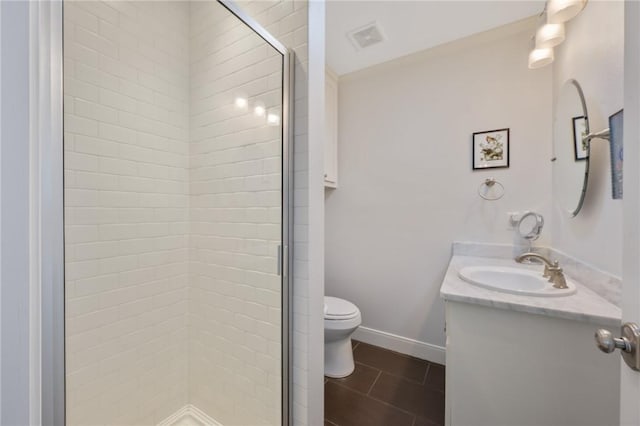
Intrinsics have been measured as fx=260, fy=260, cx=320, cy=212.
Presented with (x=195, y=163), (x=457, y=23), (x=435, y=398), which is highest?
(x=457, y=23)

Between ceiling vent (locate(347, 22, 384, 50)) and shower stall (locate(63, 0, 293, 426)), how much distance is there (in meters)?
0.91

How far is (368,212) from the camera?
2285mm

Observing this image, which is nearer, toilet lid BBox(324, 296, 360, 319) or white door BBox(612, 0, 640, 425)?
white door BBox(612, 0, 640, 425)

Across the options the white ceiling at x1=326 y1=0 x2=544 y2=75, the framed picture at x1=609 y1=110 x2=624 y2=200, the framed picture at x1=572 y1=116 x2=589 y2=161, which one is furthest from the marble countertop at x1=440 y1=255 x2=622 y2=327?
the white ceiling at x1=326 y1=0 x2=544 y2=75

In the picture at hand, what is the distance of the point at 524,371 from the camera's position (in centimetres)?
101

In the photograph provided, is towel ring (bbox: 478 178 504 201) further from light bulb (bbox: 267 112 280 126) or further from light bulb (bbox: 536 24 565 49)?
light bulb (bbox: 267 112 280 126)

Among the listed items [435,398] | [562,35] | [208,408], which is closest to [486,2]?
[562,35]

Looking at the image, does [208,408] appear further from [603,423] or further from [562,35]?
[562,35]

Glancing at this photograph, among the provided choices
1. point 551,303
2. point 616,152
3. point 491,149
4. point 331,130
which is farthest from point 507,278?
point 331,130

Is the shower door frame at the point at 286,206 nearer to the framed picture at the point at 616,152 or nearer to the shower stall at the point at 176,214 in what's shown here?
the shower stall at the point at 176,214

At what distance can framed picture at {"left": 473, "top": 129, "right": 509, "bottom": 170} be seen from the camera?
70.5 inches

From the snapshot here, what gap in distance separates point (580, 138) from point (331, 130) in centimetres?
161

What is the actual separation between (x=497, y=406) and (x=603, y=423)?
12.2 inches

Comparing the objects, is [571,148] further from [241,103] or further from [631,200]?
[241,103]
